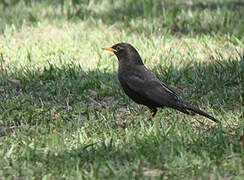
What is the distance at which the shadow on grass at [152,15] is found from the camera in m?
8.84

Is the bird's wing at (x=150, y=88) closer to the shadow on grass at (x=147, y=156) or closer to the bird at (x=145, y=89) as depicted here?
the bird at (x=145, y=89)

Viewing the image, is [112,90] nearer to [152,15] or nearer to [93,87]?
[93,87]

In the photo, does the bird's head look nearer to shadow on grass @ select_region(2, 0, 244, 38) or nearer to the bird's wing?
the bird's wing

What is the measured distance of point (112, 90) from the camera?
21.1 feet

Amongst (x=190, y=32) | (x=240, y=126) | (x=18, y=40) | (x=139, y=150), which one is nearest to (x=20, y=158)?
(x=139, y=150)

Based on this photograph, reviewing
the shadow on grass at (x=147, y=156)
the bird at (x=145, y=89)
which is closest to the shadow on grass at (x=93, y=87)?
the bird at (x=145, y=89)

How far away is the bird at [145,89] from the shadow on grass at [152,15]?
245 centimetres

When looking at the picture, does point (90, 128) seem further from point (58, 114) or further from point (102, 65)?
point (102, 65)

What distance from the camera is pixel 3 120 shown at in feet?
18.1

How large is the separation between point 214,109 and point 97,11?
4.75m

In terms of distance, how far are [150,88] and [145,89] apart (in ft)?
0.18

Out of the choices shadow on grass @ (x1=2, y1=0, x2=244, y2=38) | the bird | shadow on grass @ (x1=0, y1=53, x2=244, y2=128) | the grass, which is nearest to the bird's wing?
the bird

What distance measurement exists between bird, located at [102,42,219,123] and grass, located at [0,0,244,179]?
188 mm

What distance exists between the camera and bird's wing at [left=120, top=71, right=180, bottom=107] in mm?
5293
